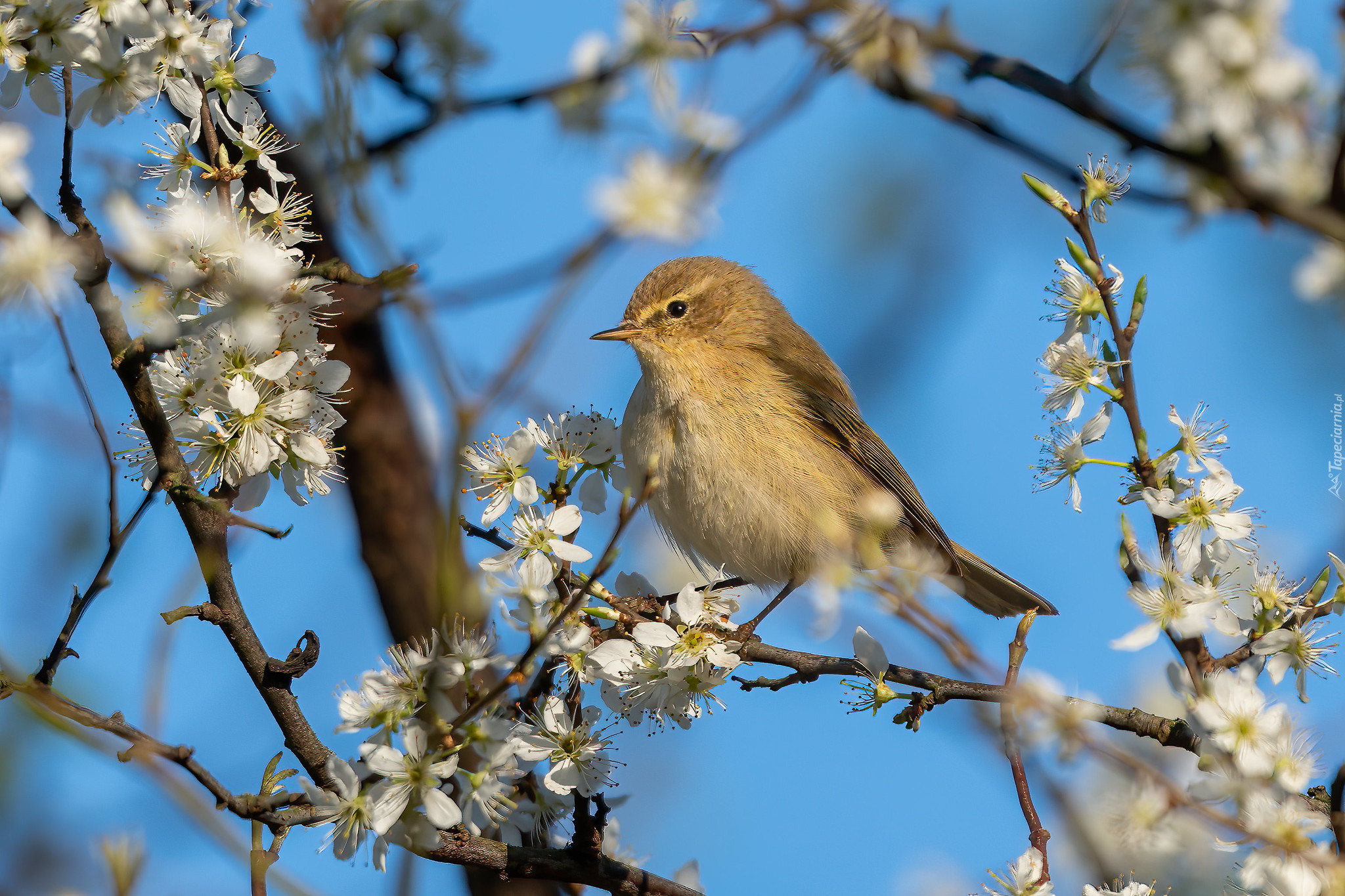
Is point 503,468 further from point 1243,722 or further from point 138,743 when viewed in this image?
point 1243,722

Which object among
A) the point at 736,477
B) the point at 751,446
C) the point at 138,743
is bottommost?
the point at 138,743

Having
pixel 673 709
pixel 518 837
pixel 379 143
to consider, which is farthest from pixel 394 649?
pixel 379 143

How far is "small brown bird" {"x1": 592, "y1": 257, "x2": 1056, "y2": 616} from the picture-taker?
475 cm

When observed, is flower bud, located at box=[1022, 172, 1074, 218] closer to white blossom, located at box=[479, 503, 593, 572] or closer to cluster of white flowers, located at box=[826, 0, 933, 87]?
cluster of white flowers, located at box=[826, 0, 933, 87]

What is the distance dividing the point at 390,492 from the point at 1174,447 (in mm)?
3811

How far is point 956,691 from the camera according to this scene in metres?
2.98

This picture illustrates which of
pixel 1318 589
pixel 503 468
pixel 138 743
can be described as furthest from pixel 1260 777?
pixel 138 743

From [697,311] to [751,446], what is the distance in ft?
3.31

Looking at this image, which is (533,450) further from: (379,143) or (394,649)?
(379,143)

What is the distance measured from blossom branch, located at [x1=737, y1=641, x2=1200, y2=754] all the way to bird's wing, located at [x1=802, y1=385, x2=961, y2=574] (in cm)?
219

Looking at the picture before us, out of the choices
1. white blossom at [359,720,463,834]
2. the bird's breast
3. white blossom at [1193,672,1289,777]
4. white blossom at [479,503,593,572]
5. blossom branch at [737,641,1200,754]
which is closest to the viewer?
white blossom at [1193,672,1289,777]

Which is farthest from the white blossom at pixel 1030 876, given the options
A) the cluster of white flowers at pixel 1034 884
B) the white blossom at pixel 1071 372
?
the white blossom at pixel 1071 372

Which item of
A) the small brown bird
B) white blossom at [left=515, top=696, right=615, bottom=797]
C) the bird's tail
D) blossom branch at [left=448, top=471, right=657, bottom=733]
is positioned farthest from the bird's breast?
blossom branch at [left=448, top=471, right=657, bottom=733]

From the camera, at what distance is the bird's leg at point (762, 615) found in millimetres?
3733
